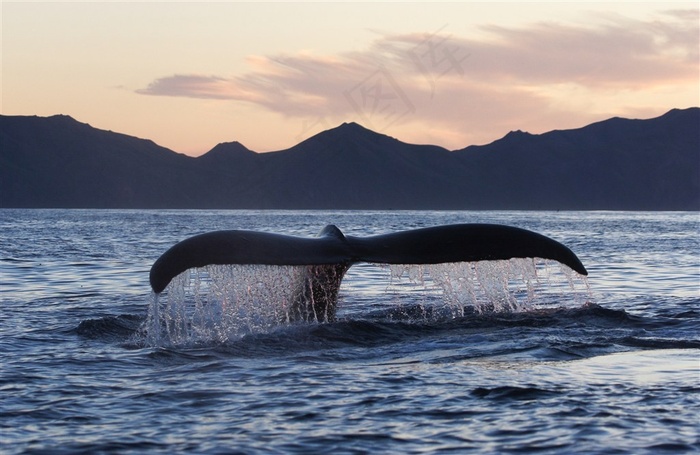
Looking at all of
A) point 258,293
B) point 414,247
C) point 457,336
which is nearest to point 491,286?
point 457,336

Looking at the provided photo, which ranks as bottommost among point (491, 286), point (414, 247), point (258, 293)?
point (491, 286)

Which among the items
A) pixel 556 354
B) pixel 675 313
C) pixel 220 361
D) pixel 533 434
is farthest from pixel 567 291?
pixel 533 434

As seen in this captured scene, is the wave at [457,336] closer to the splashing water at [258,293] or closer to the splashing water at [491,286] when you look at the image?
the splashing water at [258,293]

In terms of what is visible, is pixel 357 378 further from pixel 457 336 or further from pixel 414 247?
pixel 457 336

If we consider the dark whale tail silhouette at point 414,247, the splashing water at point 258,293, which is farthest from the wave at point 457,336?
the dark whale tail silhouette at point 414,247

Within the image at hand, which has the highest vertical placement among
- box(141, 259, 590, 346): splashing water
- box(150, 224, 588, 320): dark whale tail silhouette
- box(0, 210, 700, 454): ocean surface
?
box(150, 224, 588, 320): dark whale tail silhouette

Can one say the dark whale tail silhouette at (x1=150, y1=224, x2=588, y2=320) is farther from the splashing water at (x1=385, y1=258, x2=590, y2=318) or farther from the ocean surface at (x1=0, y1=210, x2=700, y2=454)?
the ocean surface at (x1=0, y1=210, x2=700, y2=454)

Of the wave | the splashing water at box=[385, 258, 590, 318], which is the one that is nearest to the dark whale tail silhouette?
the splashing water at box=[385, 258, 590, 318]

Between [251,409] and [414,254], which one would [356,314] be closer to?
[414,254]

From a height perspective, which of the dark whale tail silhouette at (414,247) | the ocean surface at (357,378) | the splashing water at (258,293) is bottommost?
the ocean surface at (357,378)

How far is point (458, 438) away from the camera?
5820 mm

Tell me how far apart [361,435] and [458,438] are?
56cm

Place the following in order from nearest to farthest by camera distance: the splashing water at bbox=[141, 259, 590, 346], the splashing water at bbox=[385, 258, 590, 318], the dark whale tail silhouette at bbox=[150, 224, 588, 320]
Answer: the dark whale tail silhouette at bbox=[150, 224, 588, 320] → the splashing water at bbox=[141, 259, 590, 346] → the splashing water at bbox=[385, 258, 590, 318]

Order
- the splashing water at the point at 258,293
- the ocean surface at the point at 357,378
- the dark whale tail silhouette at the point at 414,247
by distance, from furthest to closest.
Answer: the splashing water at the point at 258,293 → the dark whale tail silhouette at the point at 414,247 → the ocean surface at the point at 357,378
